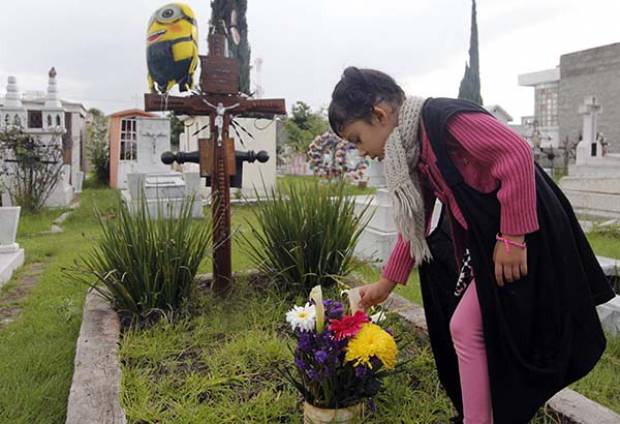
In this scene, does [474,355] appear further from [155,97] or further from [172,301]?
[155,97]

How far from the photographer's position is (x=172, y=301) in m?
2.90

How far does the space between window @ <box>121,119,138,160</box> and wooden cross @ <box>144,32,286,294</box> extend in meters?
14.1

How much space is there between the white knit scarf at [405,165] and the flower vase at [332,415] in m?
0.62

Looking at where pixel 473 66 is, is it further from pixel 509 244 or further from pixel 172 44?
pixel 509 244

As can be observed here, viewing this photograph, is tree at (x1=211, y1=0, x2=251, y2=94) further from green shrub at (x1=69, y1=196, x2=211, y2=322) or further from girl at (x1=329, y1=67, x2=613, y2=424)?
girl at (x1=329, y1=67, x2=613, y2=424)

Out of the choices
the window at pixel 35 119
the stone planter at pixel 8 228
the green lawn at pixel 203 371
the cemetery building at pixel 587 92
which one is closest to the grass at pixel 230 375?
the green lawn at pixel 203 371

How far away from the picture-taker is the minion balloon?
8023mm

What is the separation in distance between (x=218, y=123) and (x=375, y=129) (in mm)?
1919

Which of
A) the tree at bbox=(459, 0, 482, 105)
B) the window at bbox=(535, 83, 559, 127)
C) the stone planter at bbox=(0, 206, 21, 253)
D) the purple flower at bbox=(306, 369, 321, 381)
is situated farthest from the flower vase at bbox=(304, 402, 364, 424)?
the window at bbox=(535, 83, 559, 127)

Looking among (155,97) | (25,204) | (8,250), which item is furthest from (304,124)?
(155,97)

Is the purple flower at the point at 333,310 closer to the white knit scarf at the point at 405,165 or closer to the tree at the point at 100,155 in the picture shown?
the white knit scarf at the point at 405,165

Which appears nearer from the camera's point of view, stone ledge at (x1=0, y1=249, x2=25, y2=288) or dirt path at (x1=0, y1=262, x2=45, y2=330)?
dirt path at (x1=0, y1=262, x2=45, y2=330)

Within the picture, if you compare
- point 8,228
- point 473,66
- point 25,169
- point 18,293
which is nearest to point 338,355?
point 18,293

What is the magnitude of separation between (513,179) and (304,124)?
2502cm
